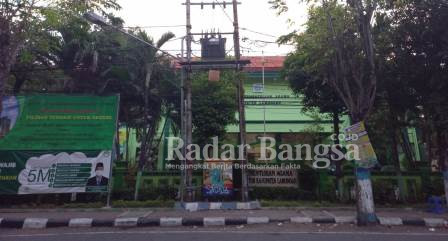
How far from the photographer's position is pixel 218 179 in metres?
12.0

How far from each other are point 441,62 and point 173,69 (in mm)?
9926

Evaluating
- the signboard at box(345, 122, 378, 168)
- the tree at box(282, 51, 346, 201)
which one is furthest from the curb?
the tree at box(282, 51, 346, 201)

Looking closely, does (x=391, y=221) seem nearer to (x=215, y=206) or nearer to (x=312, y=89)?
(x=215, y=206)

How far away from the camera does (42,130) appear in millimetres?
11766

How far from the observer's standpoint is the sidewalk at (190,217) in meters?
8.99

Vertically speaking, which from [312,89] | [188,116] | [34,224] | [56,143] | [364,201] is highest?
[312,89]

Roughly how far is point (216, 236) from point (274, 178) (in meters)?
5.34

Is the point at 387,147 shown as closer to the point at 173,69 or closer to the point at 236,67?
the point at 236,67

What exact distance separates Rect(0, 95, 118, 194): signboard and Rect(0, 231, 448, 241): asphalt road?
352 centimetres

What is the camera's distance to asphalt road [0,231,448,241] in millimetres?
7270

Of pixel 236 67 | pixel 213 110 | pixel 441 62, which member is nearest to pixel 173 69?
pixel 213 110

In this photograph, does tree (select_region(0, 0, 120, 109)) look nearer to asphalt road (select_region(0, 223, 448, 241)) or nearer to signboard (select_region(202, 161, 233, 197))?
asphalt road (select_region(0, 223, 448, 241))

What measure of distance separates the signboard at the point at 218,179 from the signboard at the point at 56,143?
3097 mm

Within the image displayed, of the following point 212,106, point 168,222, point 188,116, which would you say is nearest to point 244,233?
point 168,222
